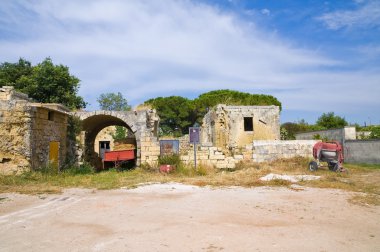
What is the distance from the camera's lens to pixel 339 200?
7633 millimetres

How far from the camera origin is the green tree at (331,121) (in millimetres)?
34312

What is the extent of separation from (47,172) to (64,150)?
2.80m

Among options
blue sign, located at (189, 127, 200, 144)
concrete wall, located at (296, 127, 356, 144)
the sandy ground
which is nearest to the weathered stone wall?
blue sign, located at (189, 127, 200, 144)

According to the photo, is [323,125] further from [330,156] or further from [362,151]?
[330,156]

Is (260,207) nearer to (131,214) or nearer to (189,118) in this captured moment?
(131,214)

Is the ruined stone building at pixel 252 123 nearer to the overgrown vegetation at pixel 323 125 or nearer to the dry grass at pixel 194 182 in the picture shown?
the dry grass at pixel 194 182

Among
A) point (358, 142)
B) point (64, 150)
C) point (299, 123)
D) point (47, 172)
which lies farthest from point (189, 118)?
point (47, 172)

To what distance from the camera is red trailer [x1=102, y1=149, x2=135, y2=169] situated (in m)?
16.7

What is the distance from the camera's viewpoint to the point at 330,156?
557 inches

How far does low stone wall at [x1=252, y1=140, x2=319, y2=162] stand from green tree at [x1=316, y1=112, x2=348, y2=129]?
66.3ft

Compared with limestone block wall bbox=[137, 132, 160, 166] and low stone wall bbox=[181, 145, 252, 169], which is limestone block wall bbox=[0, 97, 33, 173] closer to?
limestone block wall bbox=[137, 132, 160, 166]

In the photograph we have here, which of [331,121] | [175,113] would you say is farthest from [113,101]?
[331,121]

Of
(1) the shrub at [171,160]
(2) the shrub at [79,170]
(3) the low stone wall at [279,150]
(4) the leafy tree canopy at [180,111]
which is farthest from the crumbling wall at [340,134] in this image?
(2) the shrub at [79,170]

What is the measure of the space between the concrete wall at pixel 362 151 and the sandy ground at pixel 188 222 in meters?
13.0
